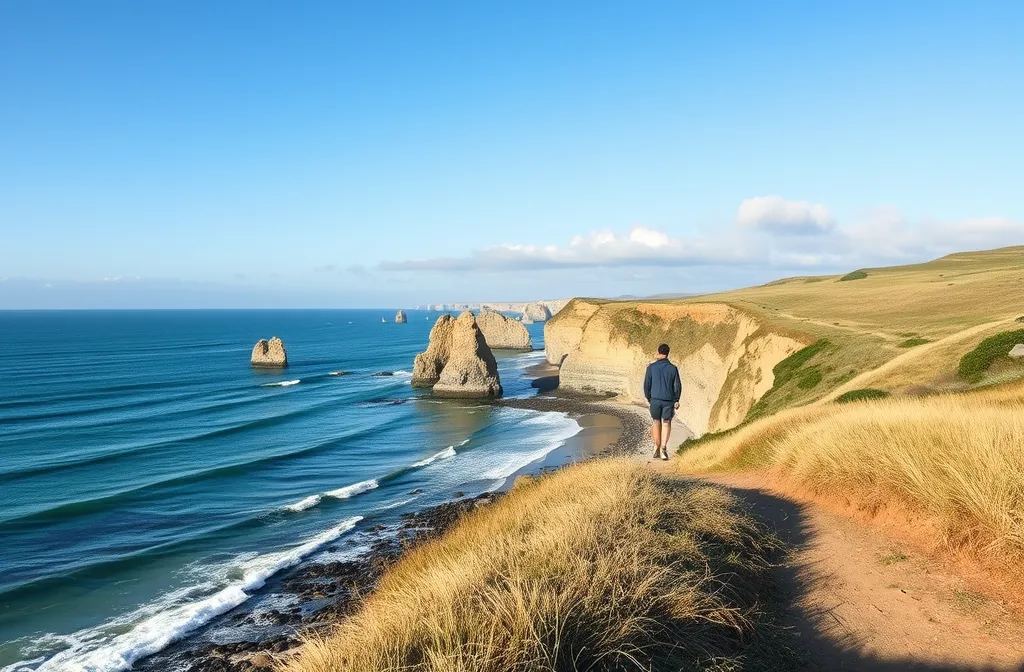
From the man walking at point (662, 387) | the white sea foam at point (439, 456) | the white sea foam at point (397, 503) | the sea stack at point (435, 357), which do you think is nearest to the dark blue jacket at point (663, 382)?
the man walking at point (662, 387)

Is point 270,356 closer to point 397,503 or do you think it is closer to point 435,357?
point 435,357

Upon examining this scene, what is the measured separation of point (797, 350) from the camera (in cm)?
3300

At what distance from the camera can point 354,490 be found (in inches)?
1179

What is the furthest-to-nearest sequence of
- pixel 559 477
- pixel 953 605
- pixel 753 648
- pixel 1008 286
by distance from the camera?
pixel 1008 286
pixel 559 477
pixel 953 605
pixel 753 648

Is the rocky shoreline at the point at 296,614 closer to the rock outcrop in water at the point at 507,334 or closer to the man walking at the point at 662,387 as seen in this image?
the man walking at the point at 662,387

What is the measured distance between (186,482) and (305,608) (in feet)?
57.3

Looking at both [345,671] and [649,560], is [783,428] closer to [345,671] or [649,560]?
[649,560]

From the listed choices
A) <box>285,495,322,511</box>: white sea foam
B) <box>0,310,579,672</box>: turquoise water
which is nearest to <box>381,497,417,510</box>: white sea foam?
<box>0,310,579,672</box>: turquoise water

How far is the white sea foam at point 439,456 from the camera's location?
36031 mm

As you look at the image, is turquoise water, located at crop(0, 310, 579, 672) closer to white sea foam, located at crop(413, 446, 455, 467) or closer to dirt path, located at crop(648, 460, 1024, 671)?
white sea foam, located at crop(413, 446, 455, 467)

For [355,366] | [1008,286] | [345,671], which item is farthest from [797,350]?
[355,366]

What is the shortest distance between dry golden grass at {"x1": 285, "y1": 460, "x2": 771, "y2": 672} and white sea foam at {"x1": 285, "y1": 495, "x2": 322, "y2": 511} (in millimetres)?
21456

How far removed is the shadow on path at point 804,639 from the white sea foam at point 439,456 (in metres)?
29.6

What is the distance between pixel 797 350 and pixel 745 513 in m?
26.7
